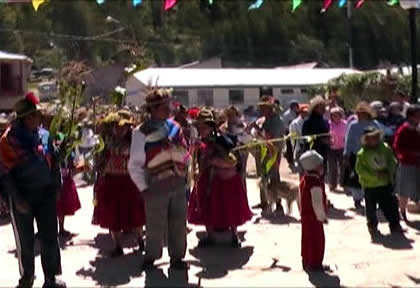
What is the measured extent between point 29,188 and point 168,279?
1.53 meters

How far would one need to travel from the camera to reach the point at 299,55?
212ft

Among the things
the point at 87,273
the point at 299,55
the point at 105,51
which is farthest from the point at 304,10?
the point at 87,273

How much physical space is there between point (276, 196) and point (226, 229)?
7.18 feet

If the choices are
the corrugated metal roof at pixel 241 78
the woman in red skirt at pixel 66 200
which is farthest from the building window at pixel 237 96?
the woman in red skirt at pixel 66 200

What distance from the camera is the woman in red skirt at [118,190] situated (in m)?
8.09

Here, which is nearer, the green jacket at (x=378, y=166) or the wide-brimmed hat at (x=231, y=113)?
the green jacket at (x=378, y=166)

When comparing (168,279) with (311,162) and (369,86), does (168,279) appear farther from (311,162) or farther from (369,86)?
(369,86)

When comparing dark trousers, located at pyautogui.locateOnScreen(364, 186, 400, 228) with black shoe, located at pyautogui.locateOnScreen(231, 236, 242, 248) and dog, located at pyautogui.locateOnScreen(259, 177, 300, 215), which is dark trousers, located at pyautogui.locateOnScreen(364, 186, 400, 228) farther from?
black shoe, located at pyautogui.locateOnScreen(231, 236, 242, 248)

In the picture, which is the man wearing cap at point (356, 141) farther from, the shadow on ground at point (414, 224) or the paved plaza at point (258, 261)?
the shadow on ground at point (414, 224)

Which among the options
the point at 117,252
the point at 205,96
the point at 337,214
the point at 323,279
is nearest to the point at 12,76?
the point at 205,96

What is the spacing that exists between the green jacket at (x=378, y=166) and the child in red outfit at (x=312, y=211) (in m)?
1.99

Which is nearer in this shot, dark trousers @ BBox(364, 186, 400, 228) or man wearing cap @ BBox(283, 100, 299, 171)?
dark trousers @ BBox(364, 186, 400, 228)

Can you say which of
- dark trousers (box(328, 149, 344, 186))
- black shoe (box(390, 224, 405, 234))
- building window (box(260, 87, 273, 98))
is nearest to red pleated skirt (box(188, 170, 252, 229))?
black shoe (box(390, 224, 405, 234))

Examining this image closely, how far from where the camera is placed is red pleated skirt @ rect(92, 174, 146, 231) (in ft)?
26.6
